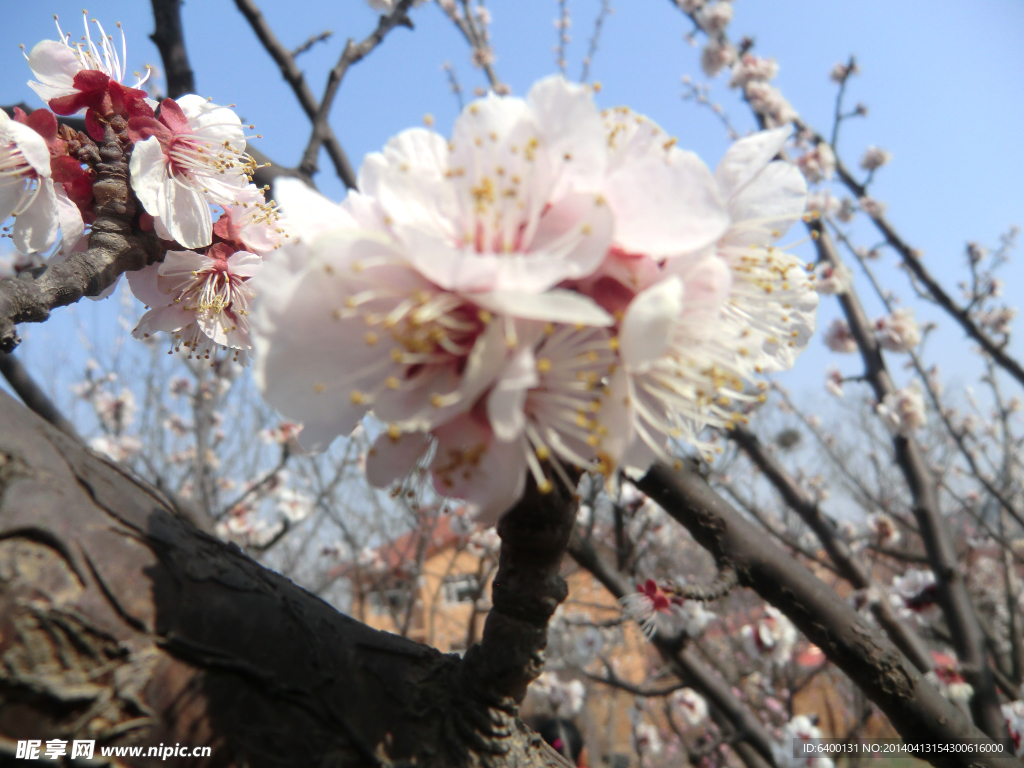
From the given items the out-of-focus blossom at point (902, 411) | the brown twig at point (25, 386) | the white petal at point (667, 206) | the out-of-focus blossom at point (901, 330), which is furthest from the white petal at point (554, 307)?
the out-of-focus blossom at point (901, 330)

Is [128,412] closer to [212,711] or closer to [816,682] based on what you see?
[212,711]

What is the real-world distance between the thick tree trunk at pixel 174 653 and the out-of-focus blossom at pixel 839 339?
19.6 feet

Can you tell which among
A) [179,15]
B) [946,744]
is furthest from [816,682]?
[179,15]

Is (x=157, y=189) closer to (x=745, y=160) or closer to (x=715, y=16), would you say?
(x=745, y=160)

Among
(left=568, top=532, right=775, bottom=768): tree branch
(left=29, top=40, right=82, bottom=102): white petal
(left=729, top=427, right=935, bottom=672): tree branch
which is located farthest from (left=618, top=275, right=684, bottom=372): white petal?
(left=729, top=427, right=935, bottom=672): tree branch

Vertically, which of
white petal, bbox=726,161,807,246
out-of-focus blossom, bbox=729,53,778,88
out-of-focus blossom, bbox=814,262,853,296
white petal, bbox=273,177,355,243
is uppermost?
out-of-focus blossom, bbox=729,53,778,88

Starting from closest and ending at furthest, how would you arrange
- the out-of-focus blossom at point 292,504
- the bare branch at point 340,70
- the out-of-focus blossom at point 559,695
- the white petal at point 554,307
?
the white petal at point 554,307, the bare branch at point 340,70, the out-of-focus blossom at point 292,504, the out-of-focus blossom at point 559,695

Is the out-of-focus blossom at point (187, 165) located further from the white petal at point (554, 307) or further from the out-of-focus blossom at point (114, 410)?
the out-of-focus blossom at point (114, 410)

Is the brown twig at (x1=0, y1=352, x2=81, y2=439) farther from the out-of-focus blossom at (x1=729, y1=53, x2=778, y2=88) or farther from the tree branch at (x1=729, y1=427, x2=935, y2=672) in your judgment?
the out-of-focus blossom at (x1=729, y1=53, x2=778, y2=88)

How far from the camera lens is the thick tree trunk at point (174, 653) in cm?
64

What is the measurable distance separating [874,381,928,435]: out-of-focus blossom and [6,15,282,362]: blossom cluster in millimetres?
3755

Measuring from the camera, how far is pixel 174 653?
0.69 meters

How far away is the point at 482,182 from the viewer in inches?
26.5

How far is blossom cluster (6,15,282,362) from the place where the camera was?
1.11 meters
